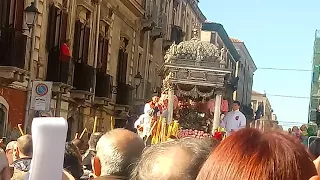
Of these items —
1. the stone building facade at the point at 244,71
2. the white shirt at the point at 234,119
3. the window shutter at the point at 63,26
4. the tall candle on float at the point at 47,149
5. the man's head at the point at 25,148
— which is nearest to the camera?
the tall candle on float at the point at 47,149

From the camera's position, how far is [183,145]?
2.85m

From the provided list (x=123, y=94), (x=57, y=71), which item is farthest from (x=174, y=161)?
(x=123, y=94)

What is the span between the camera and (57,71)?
18.4 meters

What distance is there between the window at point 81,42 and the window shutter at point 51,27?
2.04m

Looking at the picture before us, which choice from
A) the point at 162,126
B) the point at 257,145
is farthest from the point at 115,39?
the point at 257,145

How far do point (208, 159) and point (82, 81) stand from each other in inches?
748

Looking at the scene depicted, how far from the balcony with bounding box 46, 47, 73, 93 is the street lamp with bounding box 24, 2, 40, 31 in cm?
231

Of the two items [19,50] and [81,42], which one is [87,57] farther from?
[19,50]

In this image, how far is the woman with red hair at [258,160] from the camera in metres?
1.93

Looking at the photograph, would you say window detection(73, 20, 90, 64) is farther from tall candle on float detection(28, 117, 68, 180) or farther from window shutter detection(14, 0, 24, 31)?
tall candle on float detection(28, 117, 68, 180)

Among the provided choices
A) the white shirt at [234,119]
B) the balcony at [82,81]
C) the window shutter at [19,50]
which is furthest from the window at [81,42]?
the white shirt at [234,119]

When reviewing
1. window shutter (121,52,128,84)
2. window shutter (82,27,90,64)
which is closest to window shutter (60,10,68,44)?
window shutter (82,27,90,64)

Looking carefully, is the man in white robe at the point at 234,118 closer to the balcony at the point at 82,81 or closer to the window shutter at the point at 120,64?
the balcony at the point at 82,81

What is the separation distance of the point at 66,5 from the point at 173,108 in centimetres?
589
